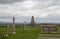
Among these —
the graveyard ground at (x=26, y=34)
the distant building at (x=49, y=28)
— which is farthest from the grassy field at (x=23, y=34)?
the distant building at (x=49, y=28)

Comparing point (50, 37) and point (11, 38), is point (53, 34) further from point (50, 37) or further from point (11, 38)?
point (11, 38)

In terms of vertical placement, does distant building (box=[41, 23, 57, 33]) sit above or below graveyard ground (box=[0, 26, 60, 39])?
above

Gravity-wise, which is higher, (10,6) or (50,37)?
(10,6)

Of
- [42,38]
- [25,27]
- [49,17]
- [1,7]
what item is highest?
[1,7]

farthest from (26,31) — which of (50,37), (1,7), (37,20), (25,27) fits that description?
(1,7)

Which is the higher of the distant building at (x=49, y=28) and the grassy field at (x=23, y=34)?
the distant building at (x=49, y=28)

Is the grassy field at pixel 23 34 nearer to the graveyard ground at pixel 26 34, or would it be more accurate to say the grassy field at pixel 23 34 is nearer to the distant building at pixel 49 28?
the graveyard ground at pixel 26 34

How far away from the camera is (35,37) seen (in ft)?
9.96

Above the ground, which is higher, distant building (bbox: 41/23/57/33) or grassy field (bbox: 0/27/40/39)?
distant building (bbox: 41/23/57/33)

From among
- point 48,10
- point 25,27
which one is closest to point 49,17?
point 48,10

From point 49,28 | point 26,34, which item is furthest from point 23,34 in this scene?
point 49,28

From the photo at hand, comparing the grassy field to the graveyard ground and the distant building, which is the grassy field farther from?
the distant building

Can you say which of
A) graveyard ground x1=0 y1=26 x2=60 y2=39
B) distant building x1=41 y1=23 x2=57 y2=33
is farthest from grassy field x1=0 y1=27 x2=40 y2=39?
distant building x1=41 y1=23 x2=57 y2=33

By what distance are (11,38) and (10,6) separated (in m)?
0.69
